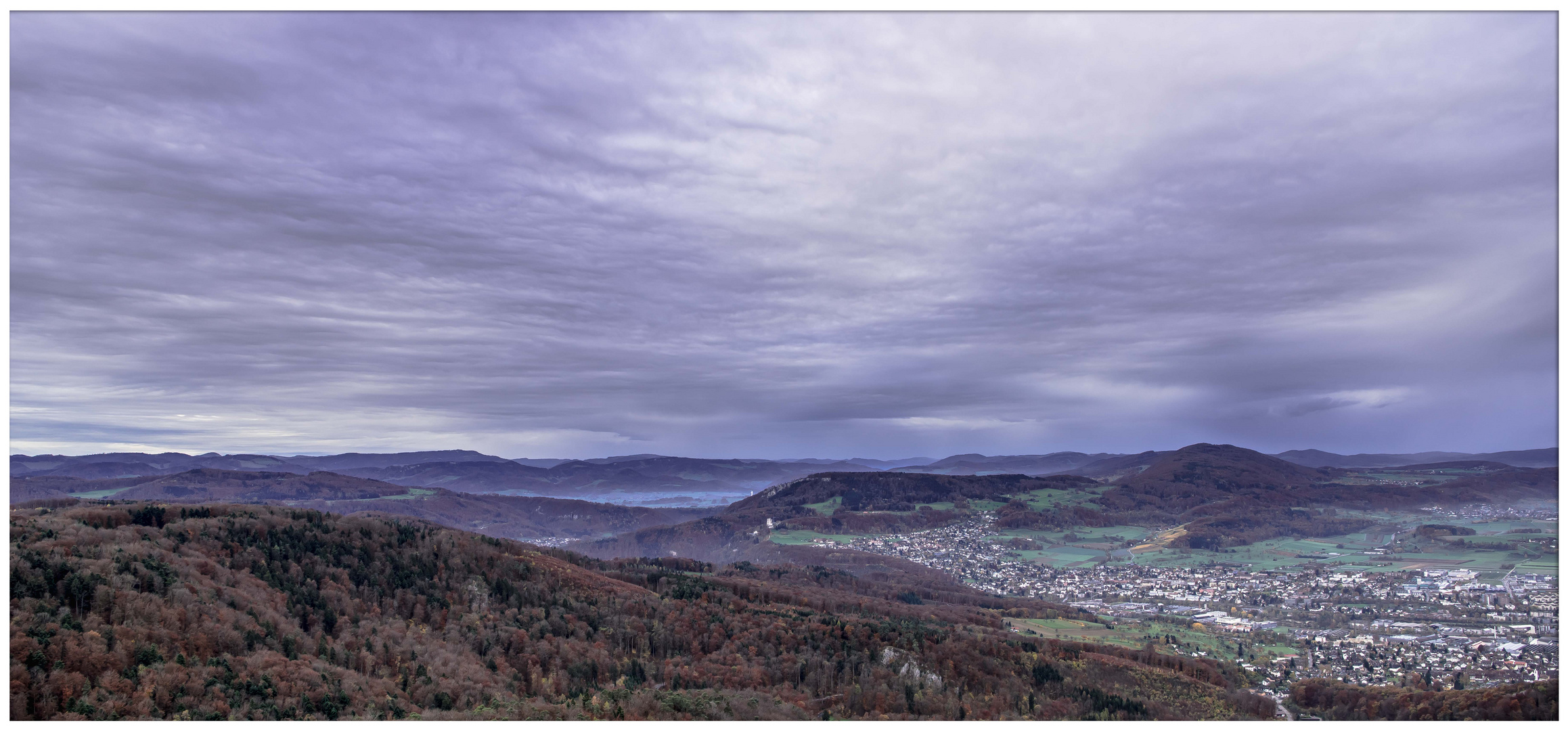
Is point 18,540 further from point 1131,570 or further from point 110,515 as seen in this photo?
point 1131,570

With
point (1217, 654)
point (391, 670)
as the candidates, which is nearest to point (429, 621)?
point (391, 670)

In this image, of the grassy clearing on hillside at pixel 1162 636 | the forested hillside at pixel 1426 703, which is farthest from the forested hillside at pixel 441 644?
the grassy clearing on hillside at pixel 1162 636

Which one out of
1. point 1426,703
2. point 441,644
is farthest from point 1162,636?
point 441,644

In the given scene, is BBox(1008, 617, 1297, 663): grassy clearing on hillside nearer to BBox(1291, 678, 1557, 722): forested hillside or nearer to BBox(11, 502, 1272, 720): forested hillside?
BBox(11, 502, 1272, 720): forested hillside

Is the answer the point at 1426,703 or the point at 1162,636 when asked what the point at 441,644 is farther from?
the point at 1162,636

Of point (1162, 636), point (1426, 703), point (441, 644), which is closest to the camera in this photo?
point (1426, 703)

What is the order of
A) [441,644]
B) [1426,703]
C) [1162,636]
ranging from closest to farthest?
1. [1426,703]
2. [441,644]
3. [1162,636]

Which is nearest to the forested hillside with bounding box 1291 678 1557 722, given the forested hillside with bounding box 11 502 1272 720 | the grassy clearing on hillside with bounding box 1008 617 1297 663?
the forested hillside with bounding box 11 502 1272 720
